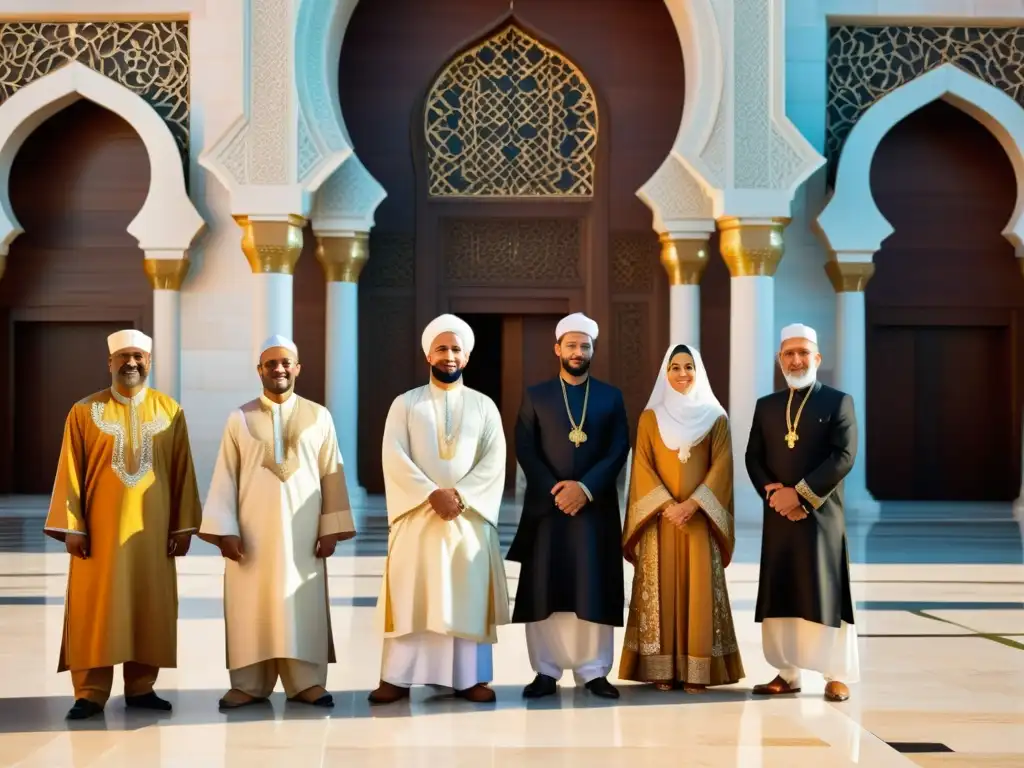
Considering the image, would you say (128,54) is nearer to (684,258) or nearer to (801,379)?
(684,258)

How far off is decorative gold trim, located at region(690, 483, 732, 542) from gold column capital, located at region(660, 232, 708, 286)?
4605 millimetres

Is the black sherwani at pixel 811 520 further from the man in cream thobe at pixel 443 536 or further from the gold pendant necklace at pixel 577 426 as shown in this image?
the man in cream thobe at pixel 443 536

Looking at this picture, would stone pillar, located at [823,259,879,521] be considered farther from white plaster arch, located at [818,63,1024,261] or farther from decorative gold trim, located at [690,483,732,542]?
decorative gold trim, located at [690,483,732,542]

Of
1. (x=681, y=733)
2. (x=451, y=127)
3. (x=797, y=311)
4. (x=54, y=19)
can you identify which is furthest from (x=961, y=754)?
(x=54, y=19)

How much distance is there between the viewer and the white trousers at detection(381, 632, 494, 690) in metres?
3.25

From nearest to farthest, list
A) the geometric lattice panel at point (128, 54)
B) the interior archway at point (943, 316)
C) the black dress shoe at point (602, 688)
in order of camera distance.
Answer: the black dress shoe at point (602, 688)
the geometric lattice panel at point (128, 54)
the interior archway at point (943, 316)

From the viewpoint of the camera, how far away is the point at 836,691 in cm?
326

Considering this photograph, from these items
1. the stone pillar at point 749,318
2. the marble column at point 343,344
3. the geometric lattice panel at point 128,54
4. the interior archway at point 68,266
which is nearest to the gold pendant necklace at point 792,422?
the stone pillar at point 749,318

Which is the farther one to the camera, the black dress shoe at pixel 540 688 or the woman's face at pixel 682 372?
the woman's face at pixel 682 372

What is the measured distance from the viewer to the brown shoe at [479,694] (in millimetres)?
3232

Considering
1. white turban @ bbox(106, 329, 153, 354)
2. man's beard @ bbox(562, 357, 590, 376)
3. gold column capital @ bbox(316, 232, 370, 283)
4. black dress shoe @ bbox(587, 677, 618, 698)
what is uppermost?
gold column capital @ bbox(316, 232, 370, 283)

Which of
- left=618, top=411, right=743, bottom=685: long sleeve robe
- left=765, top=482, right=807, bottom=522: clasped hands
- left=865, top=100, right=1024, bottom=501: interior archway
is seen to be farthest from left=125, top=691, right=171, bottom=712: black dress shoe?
left=865, top=100, right=1024, bottom=501: interior archway

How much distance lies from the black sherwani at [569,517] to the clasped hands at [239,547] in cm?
47

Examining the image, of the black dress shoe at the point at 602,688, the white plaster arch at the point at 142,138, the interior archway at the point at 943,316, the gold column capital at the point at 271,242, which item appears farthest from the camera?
the interior archway at the point at 943,316
